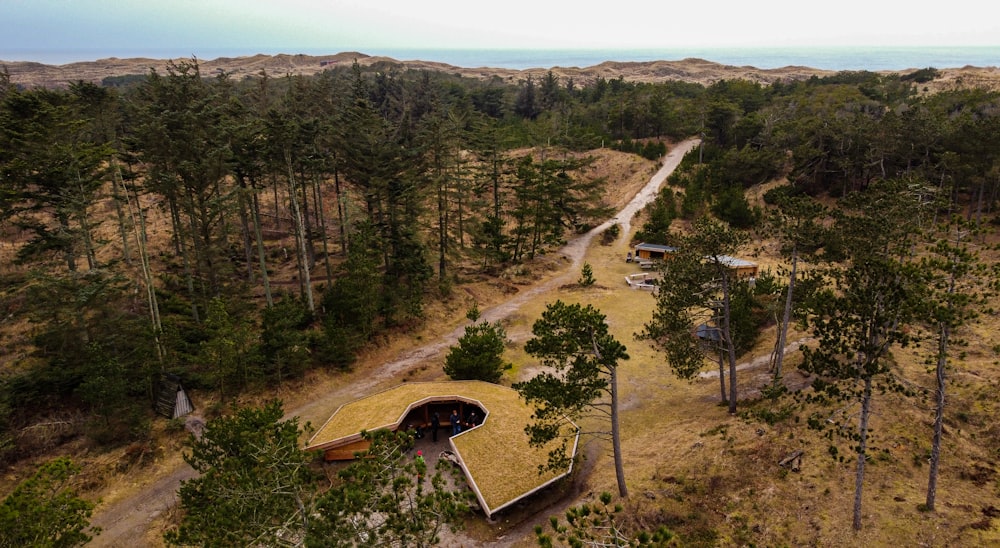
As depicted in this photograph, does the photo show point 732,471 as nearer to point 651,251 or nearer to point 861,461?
point 861,461

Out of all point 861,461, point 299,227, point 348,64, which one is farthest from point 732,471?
point 348,64

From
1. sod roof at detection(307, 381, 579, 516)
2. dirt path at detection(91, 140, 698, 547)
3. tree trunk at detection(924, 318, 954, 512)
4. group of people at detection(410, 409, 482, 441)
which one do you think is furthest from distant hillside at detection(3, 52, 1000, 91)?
tree trunk at detection(924, 318, 954, 512)

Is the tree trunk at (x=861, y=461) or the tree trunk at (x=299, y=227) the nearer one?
the tree trunk at (x=861, y=461)

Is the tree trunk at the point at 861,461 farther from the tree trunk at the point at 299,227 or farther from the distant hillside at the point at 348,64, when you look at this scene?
the distant hillside at the point at 348,64

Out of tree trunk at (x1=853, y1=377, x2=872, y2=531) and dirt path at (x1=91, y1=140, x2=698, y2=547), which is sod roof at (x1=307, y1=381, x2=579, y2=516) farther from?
tree trunk at (x1=853, y1=377, x2=872, y2=531)

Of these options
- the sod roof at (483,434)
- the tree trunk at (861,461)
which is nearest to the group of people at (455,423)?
the sod roof at (483,434)

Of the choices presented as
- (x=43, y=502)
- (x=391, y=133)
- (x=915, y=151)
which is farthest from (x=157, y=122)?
(x=915, y=151)
